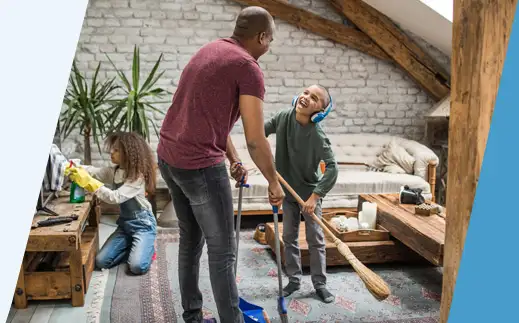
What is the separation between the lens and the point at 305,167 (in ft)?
9.77

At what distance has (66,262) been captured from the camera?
3074 mm

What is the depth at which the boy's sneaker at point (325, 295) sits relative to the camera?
3.01 metres

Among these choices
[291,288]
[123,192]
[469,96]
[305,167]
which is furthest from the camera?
[123,192]

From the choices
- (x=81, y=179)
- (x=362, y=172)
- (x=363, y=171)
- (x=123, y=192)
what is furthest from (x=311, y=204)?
(x=363, y=171)

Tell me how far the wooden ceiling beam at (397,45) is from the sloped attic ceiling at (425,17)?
93 millimetres

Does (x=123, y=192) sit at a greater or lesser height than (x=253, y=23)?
lesser

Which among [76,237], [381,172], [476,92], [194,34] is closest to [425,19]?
[381,172]

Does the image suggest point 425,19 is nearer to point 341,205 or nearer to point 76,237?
point 341,205

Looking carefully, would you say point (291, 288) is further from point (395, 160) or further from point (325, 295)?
point (395, 160)

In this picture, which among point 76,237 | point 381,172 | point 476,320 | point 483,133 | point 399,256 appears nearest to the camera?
point 476,320

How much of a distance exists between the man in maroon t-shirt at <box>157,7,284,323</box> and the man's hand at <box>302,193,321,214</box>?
1.52ft

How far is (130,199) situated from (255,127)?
1.78 metres

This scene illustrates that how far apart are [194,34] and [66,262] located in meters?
2.88

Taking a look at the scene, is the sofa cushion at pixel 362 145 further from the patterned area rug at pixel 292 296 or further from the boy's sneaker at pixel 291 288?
the boy's sneaker at pixel 291 288
